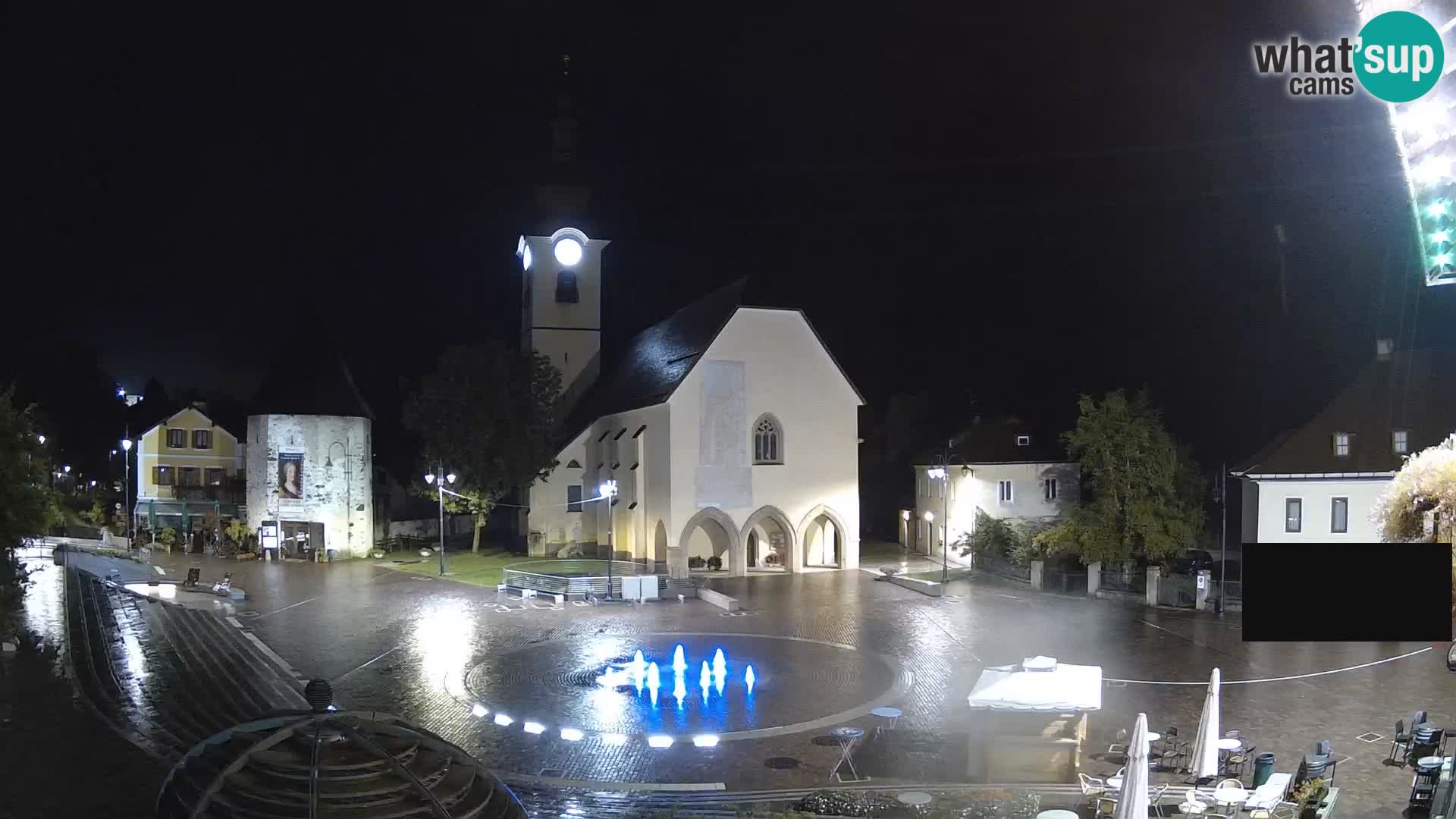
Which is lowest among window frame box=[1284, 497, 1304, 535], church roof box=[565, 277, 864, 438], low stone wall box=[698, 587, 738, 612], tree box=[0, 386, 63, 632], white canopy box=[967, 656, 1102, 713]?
low stone wall box=[698, 587, 738, 612]

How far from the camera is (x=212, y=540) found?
45.3 metres

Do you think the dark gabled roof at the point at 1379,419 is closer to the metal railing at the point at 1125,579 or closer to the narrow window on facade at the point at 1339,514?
the narrow window on facade at the point at 1339,514

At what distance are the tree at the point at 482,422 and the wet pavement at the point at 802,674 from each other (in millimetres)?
11023

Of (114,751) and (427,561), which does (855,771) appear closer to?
(114,751)

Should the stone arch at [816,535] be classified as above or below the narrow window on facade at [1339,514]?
below

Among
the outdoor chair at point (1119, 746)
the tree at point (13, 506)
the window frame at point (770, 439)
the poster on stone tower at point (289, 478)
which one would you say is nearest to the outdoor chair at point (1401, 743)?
the outdoor chair at point (1119, 746)

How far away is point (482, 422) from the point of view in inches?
1699

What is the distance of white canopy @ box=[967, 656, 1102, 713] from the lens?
1290 centimetres

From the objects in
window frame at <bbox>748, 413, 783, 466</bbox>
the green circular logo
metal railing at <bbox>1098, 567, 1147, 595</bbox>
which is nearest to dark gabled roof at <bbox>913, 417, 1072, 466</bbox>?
window frame at <bbox>748, 413, 783, 466</bbox>

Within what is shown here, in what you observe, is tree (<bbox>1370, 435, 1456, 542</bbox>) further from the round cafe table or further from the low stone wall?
the low stone wall

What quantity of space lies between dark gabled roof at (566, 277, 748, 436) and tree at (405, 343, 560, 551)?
3.71 meters

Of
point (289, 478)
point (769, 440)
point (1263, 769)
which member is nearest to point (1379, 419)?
point (769, 440)

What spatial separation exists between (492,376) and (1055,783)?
35518 mm

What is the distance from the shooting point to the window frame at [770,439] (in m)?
39.6
